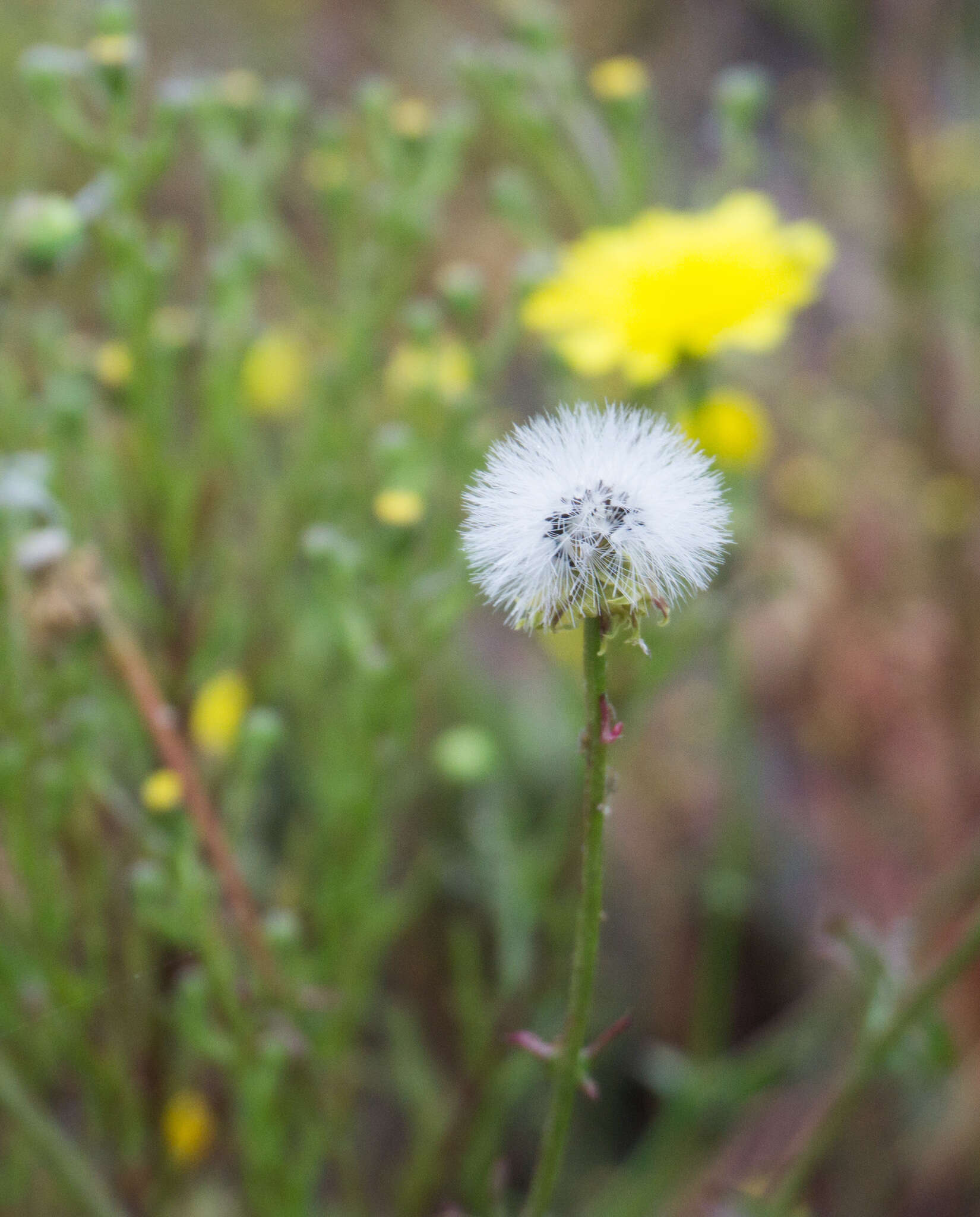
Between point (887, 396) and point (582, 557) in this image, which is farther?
point (887, 396)

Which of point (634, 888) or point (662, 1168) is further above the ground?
point (634, 888)

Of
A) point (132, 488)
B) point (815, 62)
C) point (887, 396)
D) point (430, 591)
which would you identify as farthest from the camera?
point (815, 62)

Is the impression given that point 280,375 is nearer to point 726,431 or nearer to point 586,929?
point 726,431

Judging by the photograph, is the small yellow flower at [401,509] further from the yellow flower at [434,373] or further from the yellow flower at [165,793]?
the yellow flower at [165,793]

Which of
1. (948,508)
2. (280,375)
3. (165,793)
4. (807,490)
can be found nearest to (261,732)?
Result: (165,793)

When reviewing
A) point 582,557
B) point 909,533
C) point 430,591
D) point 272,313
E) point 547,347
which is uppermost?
point 272,313

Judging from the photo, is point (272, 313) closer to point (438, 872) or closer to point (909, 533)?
point (909, 533)

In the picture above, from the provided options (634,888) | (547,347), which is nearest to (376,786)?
(547,347)
